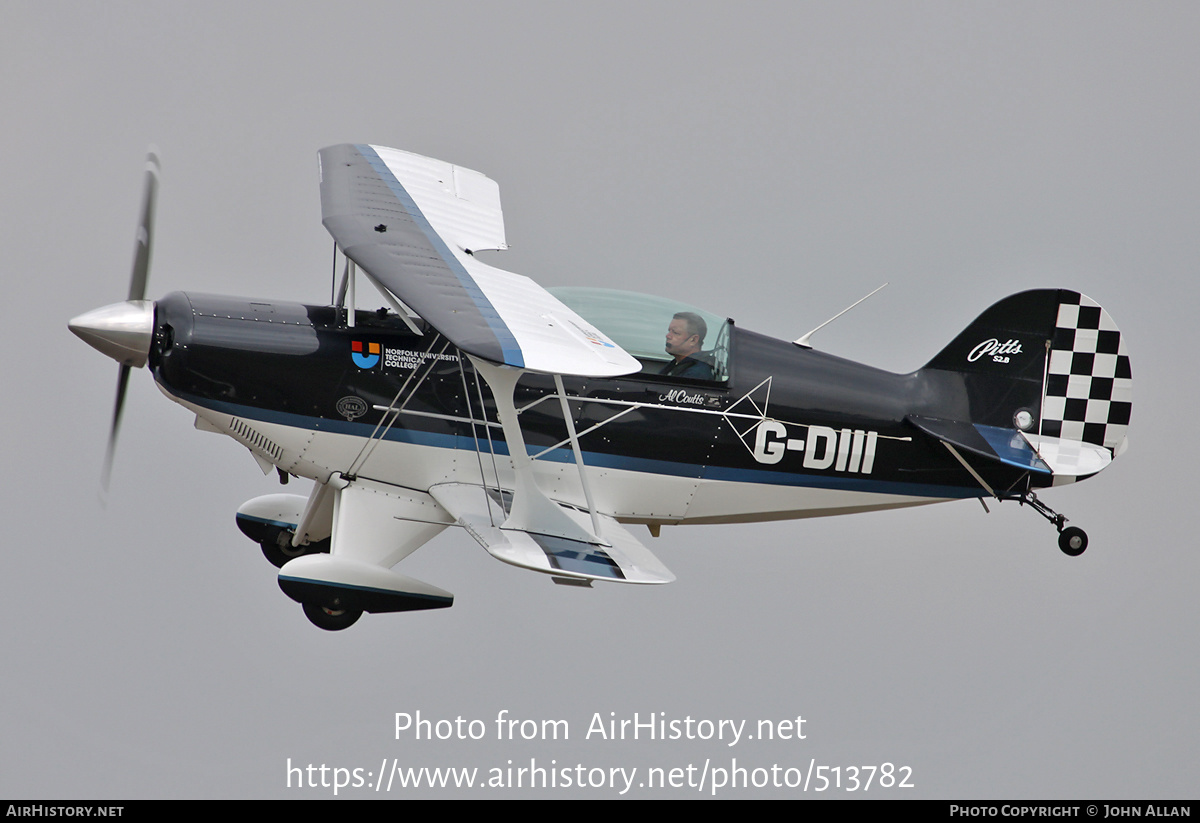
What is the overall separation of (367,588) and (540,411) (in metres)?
1.78

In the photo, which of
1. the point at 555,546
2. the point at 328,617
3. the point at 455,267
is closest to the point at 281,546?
the point at 328,617

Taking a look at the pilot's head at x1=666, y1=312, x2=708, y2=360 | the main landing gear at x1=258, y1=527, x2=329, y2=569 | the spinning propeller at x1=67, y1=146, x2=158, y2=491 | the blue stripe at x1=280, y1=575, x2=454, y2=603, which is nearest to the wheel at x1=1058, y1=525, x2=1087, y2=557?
the pilot's head at x1=666, y1=312, x2=708, y2=360

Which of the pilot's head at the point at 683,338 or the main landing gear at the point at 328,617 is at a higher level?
the pilot's head at the point at 683,338

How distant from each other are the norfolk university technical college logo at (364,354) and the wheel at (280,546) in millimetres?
2108

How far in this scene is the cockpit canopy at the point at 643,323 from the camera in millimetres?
11945

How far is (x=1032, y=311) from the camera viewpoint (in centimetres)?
1268

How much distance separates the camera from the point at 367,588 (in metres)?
11.2

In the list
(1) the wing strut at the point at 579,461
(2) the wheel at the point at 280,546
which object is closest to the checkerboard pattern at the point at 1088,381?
(1) the wing strut at the point at 579,461

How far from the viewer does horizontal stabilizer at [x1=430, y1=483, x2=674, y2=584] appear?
10383 millimetres

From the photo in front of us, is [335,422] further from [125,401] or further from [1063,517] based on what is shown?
[1063,517]

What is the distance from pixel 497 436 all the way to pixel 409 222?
1.66m

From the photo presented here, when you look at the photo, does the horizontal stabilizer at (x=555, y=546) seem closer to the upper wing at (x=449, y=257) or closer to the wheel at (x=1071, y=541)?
the upper wing at (x=449, y=257)

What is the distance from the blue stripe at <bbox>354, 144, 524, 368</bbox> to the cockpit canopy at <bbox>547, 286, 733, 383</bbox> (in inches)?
44.9

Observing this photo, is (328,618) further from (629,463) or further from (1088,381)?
(1088,381)
